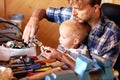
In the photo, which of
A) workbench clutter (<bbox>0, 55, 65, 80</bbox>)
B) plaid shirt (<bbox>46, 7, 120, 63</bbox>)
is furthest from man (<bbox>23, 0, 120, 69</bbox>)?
workbench clutter (<bbox>0, 55, 65, 80</bbox>)

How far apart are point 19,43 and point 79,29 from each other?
0.36 meters

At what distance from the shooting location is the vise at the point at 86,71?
25.8 inches

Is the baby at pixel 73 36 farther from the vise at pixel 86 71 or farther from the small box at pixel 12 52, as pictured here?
the vise at pixel 86 71

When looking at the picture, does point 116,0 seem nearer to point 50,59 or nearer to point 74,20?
point 74,20

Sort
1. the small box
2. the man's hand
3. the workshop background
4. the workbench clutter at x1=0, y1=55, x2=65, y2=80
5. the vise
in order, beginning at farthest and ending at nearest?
the workshop background, the man's hand, the small box, the workbench clutter at x1=0, y1=55, x2=65, y2=80, the vise

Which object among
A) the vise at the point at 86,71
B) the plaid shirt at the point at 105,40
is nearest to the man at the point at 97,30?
the plaid shirt at the point at 105,40

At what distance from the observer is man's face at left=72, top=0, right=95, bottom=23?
127cm

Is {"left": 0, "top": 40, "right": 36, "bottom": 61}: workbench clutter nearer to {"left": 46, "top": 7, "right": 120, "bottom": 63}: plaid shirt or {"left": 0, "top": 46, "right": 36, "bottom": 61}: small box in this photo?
{"left": 0, "top": 46, "right": 36, "bottom": 61}: small box

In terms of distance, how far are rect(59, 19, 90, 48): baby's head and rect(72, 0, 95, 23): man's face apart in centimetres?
5

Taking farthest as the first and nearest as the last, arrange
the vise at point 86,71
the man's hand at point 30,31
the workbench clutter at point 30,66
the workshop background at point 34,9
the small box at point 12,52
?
the workshop background at point 34,9, the man's hand at point 30,31, the small box at point 12,52, the workbench clutter at point 30,66, the vise at point 86,71

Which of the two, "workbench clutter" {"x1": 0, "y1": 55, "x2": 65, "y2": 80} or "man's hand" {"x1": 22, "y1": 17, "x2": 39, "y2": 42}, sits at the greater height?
"man's hand" {"x1": 22, "y1": 17, "x2": 39, "y2": 42}

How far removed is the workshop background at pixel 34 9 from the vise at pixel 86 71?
1727 mm

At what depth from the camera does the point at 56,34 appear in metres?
2.64

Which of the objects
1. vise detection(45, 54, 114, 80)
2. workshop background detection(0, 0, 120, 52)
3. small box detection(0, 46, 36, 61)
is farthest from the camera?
workshop background detection(0, 0, 120, 52)
